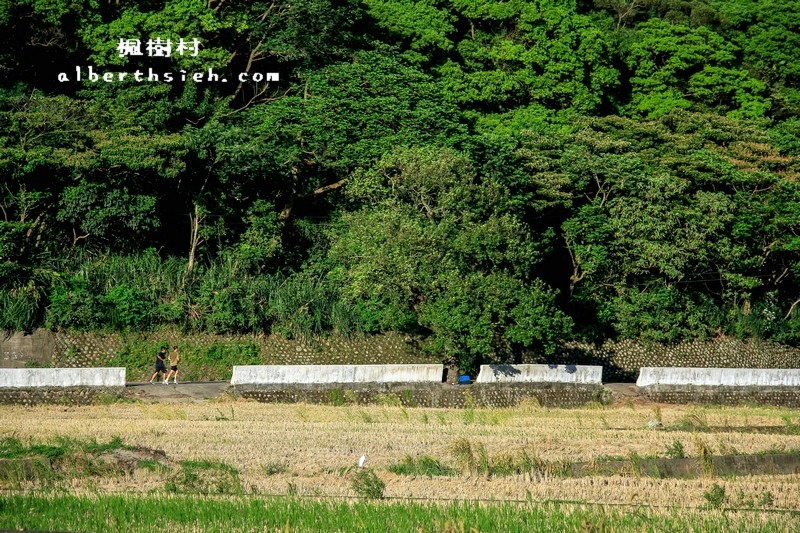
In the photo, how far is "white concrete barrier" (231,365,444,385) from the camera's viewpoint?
94.7 ft

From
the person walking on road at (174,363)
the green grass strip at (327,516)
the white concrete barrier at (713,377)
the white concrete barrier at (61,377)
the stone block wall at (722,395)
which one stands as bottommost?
the stone block wall at (722,395)

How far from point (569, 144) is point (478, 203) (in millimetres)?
7701

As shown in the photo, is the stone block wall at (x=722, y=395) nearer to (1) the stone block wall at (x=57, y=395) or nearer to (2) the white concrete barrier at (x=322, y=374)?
(2) the white concrete barrier at (x=322, y=374)

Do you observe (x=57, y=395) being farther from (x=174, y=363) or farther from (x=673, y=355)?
(x=673, y=355)

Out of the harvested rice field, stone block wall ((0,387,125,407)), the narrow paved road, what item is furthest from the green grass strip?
the narrow paved road

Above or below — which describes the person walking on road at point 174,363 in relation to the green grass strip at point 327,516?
below

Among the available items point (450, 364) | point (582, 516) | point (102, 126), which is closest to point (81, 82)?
point (102, 126)

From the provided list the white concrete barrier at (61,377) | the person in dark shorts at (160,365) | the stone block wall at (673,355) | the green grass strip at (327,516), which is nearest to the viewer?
the green grass strip at (327,516)

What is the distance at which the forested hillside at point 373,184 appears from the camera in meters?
32.1

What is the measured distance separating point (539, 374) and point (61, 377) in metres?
12.9

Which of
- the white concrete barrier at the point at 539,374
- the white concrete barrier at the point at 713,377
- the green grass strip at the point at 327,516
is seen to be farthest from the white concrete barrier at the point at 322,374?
the green grass strip at the point at 327,516

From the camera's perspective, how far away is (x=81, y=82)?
124 ft

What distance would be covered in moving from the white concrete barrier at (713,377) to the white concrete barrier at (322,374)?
661cm

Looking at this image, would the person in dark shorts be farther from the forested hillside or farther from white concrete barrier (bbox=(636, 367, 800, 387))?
white concrete barrier (bbox=(636, 367, 800, 387))
